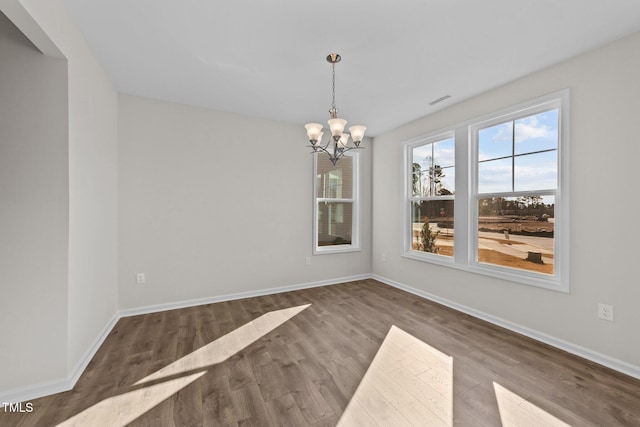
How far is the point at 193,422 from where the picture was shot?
1.55m

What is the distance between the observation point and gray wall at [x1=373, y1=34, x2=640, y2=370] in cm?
205

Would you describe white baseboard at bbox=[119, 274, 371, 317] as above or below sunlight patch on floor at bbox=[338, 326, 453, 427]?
above

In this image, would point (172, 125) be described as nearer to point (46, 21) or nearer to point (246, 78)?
point (246, 78)

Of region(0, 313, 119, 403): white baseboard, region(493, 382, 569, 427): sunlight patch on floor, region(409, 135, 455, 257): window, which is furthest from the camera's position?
region(409, 135, 455, 257): window

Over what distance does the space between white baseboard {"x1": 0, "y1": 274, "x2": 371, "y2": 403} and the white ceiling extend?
258cm

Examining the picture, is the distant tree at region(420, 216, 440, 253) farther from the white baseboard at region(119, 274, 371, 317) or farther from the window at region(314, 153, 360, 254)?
the white baseboard at region(119, 274, 371, 317)

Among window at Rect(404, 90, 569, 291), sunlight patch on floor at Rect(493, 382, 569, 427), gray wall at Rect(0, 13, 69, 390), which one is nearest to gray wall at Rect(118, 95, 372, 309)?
gray wall at Rect(0, 13, 69, 390)

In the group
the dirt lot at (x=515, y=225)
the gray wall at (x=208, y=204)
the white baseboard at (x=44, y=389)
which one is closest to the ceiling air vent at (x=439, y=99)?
the dirt lot at (x=515, y=225)

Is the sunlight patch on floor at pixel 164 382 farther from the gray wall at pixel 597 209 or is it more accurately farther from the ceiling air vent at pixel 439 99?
the ceiling air vent at pixel 439 99

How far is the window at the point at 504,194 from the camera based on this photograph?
252cm

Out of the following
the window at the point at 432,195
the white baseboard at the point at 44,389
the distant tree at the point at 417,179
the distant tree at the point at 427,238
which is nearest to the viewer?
the white baseboard at the point at 44,389

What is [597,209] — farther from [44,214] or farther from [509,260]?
[44,214]

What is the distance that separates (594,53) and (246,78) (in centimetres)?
312

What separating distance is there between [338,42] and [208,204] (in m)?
2.52
